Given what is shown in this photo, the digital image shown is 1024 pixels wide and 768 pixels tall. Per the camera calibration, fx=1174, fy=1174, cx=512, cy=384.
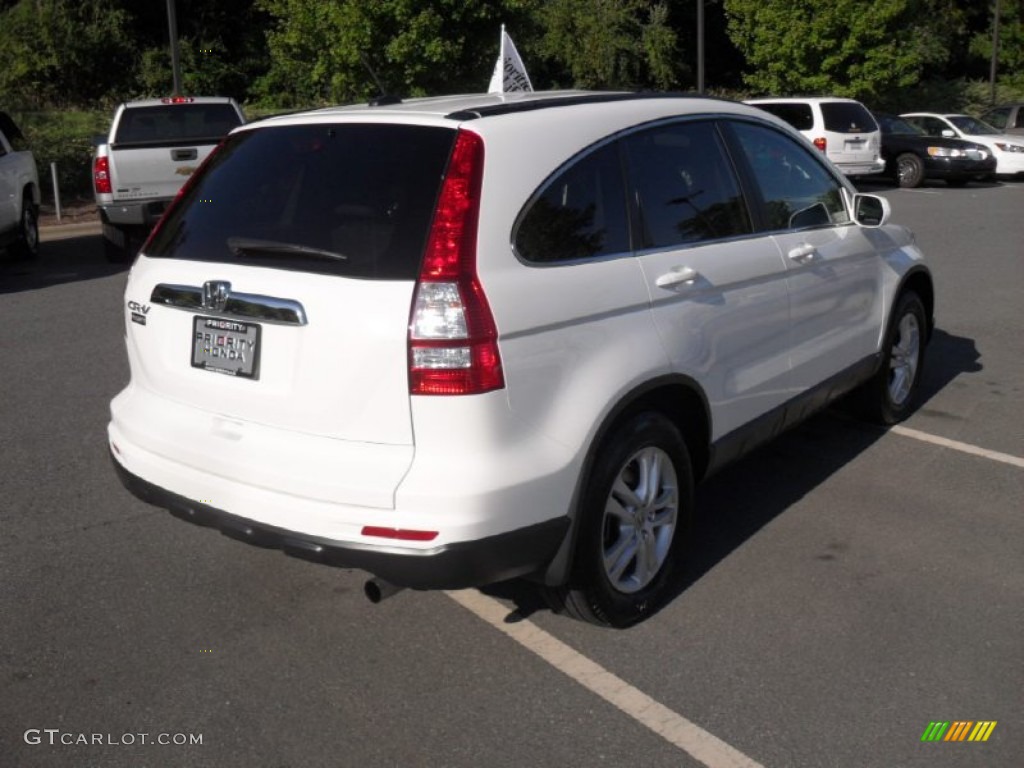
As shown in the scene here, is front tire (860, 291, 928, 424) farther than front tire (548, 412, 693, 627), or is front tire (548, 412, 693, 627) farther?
front tire (860, 291, 928, 424)

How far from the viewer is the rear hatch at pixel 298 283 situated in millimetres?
3529

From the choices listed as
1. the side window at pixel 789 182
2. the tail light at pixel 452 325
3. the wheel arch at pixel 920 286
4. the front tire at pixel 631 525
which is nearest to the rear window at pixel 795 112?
the wheel arch at pixel 920 286

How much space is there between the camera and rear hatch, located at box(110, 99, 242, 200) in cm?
1327

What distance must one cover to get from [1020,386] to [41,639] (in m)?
6.04

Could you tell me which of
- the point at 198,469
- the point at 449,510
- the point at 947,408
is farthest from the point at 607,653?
the point at 947,408

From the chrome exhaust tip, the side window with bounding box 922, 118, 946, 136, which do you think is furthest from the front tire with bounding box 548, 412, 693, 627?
the side window with bounding box 922, 118, 946, 136

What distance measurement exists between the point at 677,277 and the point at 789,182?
1432 mm

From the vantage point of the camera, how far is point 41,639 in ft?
13.6

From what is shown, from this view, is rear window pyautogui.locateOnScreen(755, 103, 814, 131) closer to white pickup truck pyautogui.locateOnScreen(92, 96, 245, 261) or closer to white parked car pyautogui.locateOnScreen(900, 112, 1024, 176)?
white parked car pyautogui.locateOnScreen(900, 112, 1024, 176)

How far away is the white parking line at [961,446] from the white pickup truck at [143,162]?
902 cm

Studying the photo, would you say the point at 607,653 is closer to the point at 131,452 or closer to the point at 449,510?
the point at 449,510

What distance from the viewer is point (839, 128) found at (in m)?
22.0

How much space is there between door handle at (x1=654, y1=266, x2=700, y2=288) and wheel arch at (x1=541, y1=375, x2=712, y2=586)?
0.33 meters

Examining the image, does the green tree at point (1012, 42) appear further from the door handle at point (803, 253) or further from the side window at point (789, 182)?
the door handle at point (803, 253)
